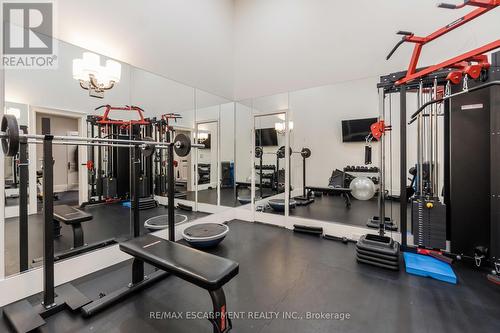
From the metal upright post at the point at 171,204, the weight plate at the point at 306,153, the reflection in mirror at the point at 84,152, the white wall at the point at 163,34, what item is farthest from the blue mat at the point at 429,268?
the white wall at the point at 163,34

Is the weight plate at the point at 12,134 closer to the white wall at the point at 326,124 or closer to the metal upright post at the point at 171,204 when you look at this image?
the metal upright post at the point at 171,204

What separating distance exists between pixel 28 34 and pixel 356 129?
4.90 meters

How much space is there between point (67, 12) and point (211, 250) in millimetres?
3099

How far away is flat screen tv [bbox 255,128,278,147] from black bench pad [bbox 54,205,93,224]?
3249 mm

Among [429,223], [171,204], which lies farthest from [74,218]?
[429,223]

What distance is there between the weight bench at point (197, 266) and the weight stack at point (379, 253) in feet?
5.82

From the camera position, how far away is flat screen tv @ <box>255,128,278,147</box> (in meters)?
4.86

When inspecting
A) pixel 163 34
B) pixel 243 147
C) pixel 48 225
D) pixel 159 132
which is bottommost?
pixel 48 225

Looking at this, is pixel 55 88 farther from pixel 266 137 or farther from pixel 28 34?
pixel 266 137

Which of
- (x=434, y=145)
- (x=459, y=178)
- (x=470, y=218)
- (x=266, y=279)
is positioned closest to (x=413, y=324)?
(x=266, y=279)

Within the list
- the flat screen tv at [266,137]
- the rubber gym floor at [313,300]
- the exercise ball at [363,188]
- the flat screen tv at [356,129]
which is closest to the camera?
the rubber gym floor at [313,300]

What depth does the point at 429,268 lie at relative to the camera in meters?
2.30

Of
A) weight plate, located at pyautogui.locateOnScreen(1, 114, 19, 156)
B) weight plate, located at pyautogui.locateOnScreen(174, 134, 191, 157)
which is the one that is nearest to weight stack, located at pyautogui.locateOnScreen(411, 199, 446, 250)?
weight plate, located at pyautogui.locateOnScreen(174, 134, 191, 157)

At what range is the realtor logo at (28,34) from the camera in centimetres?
193
